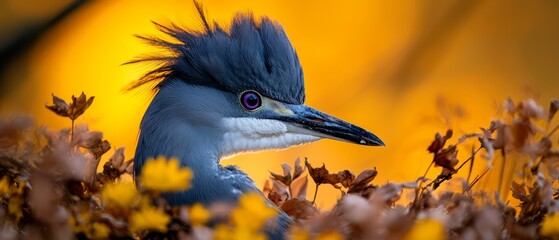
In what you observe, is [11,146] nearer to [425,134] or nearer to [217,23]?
[217,23]

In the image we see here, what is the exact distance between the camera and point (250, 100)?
2047 millimetres

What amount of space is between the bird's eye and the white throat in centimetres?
3

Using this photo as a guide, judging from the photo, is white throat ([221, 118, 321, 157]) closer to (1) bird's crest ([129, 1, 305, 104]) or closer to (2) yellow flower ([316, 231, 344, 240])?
(1) bird's crest ([129, 1, 305, 104])

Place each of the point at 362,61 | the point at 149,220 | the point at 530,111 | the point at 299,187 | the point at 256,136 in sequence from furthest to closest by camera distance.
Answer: the point at 362,61 → the point at 256,136 → the point at 299,187 → the point at 530,111 → the point at 149,220

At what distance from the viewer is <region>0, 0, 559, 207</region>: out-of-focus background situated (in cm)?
368

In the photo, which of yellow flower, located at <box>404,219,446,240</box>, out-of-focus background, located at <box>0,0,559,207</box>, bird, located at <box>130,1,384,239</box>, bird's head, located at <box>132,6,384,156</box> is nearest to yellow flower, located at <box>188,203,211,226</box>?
yellow flower, located at <box>404,219,446,240</box>

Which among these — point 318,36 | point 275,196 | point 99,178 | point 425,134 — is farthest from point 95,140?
point 318,36

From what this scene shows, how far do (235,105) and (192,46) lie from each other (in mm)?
167

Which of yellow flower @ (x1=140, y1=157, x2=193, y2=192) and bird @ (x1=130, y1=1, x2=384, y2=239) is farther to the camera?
bird @ (x1=130, y1=1, x2=384, y2=239)

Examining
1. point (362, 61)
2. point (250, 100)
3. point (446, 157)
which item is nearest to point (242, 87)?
point (250, 100)

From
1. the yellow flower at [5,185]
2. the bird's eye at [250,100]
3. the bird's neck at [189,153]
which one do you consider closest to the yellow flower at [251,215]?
the yellow flower at [5,185]

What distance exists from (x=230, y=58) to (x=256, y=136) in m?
0.21

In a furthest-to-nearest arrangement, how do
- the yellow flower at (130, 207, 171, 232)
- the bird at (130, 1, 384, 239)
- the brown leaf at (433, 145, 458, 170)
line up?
the bird at (130, 1, 384, 239) < the brown leaf at (433, 145, 458, 170) < the yellow flower at (130, 207, 171, 232)

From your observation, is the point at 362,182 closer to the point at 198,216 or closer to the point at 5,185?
the point at 198,216
